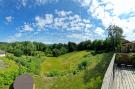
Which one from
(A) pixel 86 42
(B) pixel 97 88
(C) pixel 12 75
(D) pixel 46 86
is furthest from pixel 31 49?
(B) pixel 97 88

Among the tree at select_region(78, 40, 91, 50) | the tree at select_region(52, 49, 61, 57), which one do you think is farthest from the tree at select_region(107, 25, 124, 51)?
the tree at select_region(52, 49, 61, 57)

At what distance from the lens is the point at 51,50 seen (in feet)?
297

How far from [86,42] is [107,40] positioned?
55.7 ft

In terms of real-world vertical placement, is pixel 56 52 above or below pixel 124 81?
below

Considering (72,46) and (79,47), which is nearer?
(79,47)

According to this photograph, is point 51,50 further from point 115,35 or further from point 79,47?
point 115,35

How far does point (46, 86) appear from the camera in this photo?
18.9 meters

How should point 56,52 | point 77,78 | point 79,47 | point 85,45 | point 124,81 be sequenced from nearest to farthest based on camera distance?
1. point 124,81
2. point 77,78
3. point 85,45
4. point 79,47
5. point 56,52

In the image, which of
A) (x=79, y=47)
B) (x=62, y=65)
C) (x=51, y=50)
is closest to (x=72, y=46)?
(x=79, y=47)

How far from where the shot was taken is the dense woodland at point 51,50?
3704 centimetres

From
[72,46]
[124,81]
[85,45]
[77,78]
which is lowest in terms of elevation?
[77,78]

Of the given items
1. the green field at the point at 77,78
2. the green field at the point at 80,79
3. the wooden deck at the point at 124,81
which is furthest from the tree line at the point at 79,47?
the wooden deck at the point at 124,81

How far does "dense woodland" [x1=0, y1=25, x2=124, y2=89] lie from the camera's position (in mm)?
37041

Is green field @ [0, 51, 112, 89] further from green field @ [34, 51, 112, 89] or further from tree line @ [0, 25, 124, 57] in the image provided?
tree line @ [0, 25, 124, 57]
